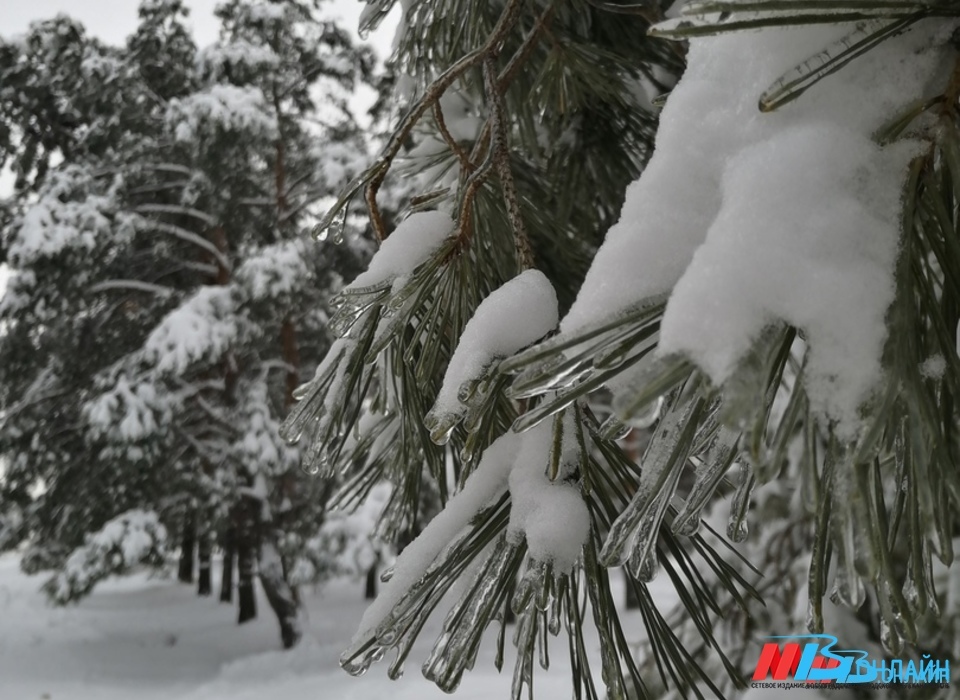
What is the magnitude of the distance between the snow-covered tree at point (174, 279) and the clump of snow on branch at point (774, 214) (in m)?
5.10

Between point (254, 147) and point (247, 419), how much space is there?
80.7 inches

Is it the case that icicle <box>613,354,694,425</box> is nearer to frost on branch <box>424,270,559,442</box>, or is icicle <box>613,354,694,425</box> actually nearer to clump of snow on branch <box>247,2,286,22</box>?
frost on branch <box>424,270,559,442</box>

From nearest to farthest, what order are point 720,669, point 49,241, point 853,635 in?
point 853,635, point 720,669, point 49,241

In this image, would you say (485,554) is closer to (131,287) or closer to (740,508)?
(740,508)

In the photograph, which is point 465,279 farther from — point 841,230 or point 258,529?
point 258,529

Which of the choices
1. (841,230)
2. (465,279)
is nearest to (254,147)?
(465,279)

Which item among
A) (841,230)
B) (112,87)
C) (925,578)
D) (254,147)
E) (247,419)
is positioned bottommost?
(925,578)

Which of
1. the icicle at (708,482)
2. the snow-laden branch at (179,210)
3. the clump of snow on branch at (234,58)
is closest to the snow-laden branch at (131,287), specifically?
the snow-laden branch at (179,210)

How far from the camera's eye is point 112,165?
607 centimetres

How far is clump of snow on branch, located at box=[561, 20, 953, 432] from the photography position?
240 millimetres

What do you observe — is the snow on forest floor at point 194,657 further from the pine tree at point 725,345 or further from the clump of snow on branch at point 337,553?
the pine tree at point 725,345

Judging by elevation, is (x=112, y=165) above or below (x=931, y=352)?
above

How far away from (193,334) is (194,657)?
11.9 feet

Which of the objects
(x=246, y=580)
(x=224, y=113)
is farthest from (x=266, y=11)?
(x=246, y=580)
